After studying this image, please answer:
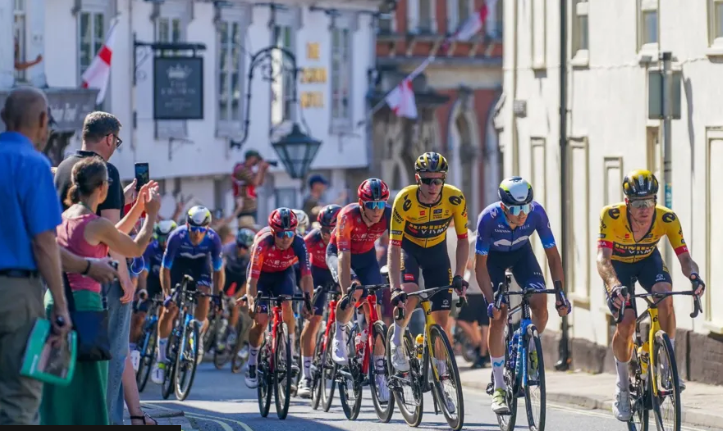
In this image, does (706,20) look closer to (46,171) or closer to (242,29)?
(46,171)

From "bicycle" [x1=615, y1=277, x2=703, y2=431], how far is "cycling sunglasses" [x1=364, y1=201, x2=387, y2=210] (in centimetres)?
281

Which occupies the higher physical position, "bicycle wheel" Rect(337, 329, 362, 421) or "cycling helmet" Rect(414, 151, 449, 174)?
"cycling helmet" Rect(414, 151, 449, 174)

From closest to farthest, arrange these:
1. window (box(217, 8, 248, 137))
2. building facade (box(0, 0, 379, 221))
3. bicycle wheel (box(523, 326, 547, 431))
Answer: bicycle wheel (box(523, 326, 547, 431)) → building facade (box(0, 0, 379, 221)) → window (box(217, 8, 248, 137))

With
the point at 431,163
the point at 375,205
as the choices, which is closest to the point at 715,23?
the point at 375,205

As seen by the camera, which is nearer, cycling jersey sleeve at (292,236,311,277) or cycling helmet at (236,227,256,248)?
cycling jersey sleeve at (292,236,311,277)

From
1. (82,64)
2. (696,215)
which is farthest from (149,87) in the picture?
(696,215)

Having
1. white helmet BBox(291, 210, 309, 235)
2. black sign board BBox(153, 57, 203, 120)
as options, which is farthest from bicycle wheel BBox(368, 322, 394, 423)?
black sign board BBox(153, 57, 203, 120)

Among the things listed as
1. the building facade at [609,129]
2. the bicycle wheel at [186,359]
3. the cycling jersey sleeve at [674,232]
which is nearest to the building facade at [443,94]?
the building facade at [609,129]

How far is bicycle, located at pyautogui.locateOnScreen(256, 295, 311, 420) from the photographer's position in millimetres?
17453

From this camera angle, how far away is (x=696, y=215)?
21172 mm

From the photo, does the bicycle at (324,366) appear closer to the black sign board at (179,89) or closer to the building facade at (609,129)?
the building facade at (609,129)

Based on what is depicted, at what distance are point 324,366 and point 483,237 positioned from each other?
3.12m

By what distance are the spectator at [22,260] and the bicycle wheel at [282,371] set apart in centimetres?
690

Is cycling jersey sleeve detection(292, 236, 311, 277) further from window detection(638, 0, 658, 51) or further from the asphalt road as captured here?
window detection(638, 0, 658, 51)
